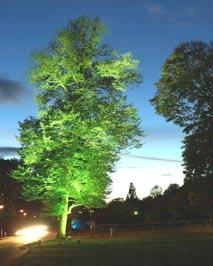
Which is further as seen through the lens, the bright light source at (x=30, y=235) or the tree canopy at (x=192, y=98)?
the bright light source at (x=30, y=235)

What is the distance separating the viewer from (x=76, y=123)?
39.4 meters

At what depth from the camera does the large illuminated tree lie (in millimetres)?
40156

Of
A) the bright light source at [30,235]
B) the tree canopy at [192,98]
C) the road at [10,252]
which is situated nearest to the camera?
the road at [10,252]

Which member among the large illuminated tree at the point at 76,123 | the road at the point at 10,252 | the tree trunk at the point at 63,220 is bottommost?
the road at the point at 10,252

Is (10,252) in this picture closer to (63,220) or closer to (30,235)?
(63,220)

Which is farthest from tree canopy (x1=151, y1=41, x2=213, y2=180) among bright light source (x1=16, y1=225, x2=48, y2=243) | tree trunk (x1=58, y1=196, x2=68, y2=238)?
bright light source (x1=16, y1=225, x2=48, y2=243)

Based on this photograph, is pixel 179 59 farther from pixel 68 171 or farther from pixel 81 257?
pixel 81 257

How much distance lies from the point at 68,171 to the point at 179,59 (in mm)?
11295

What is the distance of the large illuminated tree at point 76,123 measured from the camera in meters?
40.2

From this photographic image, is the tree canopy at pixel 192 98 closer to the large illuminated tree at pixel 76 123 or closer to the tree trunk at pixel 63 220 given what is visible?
the large illuminated tree at pixel 76 123

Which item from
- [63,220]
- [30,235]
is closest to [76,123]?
[63,220]

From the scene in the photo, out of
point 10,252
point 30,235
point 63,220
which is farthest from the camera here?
point 30,235

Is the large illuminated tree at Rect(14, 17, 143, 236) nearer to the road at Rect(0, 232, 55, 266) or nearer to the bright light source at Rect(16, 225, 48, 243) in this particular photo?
the road at Rect(0, 232, 55, 266)

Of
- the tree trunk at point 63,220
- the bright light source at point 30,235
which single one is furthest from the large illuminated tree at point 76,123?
the bright light source at point 30,235
